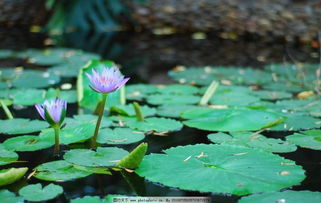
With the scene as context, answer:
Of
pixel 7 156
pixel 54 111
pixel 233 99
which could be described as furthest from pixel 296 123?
pixel 7 156

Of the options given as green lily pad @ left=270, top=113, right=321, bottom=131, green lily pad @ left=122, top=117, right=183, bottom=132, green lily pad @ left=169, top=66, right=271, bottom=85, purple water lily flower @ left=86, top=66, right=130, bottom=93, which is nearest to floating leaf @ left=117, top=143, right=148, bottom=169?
purple water lily flower @ left=86, top=66, right=130, bottom=93

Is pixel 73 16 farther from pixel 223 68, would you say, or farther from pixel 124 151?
pixel 124 151

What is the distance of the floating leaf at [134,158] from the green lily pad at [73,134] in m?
0.28

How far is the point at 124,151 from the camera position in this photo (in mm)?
1876

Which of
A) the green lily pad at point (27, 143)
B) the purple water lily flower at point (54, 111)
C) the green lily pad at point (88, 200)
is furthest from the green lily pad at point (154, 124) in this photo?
the green lily pad at point (88, 200)

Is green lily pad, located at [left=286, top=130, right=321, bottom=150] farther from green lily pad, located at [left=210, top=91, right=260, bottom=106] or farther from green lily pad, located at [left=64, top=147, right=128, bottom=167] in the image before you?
green lily pad, located at [left=64, top=147, right=128, bottom=167]

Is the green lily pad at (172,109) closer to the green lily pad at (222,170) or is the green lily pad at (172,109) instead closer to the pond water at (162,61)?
the pond water at (162,61)

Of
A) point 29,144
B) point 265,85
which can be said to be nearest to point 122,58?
point 265,85

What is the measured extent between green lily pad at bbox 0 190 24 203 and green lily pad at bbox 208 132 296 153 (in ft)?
2.86

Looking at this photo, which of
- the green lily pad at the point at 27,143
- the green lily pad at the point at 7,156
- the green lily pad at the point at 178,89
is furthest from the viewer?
the green lily pad at the point at 178,89

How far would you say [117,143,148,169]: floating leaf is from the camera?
1.65 m

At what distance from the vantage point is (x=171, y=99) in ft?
9.16

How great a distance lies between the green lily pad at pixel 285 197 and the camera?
4.86 feet

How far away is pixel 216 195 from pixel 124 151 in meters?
0.45
